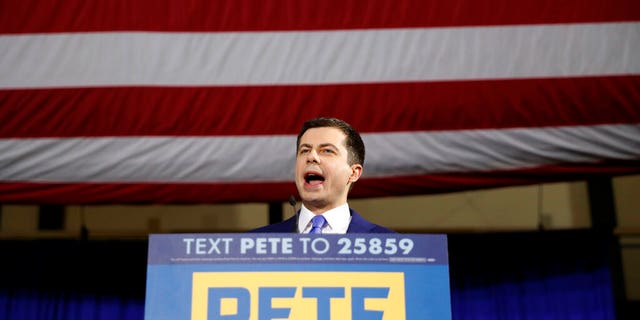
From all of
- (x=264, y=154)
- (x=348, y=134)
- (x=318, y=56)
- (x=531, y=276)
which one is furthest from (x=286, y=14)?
(x=531, y=276)

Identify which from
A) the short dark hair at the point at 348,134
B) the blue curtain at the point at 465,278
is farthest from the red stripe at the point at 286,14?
the short dark hair at the point at 348,134

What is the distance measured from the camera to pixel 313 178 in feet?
4.26

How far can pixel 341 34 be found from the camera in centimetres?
228

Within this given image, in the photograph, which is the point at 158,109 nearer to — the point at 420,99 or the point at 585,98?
the point at 420,99

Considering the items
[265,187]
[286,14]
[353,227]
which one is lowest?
[353,227]

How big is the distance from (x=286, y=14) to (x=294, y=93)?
0.30 metres

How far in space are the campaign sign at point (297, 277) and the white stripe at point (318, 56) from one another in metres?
1.35

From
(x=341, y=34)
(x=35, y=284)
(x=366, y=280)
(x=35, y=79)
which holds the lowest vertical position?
(x=366, y=280)

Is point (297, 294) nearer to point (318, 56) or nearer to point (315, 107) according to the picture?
point (315, 107)

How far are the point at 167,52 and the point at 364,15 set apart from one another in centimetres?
72

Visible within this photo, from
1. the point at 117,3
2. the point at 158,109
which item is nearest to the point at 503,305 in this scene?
the point at 158,109

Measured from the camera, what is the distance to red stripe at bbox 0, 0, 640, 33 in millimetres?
2268

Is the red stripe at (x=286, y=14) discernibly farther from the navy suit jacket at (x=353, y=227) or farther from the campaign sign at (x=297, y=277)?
the campaign sign at (x=297, y=277)

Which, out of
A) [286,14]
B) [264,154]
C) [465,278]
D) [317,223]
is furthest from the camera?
[465,278]
